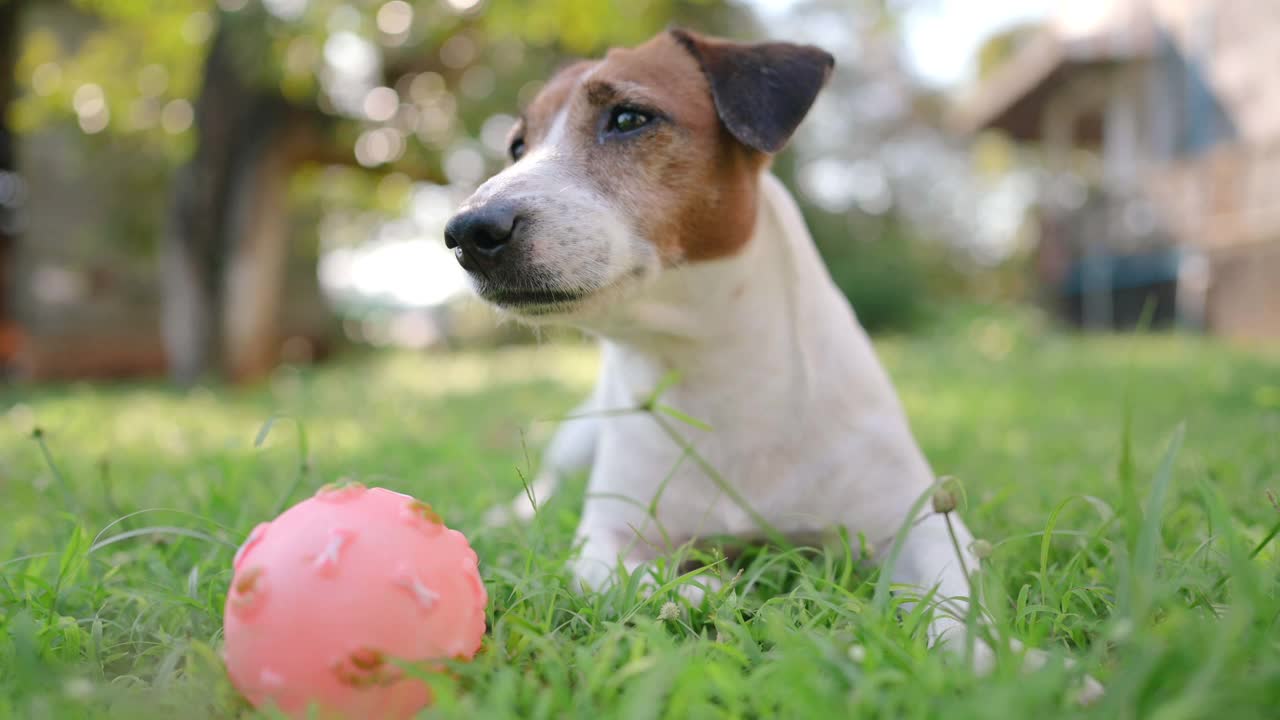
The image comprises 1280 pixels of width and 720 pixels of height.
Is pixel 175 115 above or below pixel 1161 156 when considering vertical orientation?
above

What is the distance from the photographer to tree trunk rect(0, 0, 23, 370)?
1220 centimetres

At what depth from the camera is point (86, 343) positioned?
429 inches

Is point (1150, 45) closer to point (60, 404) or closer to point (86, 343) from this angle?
point (60, 404)

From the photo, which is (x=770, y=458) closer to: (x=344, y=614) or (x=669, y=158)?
(x=669, y=158)

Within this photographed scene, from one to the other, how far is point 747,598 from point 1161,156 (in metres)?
12.9

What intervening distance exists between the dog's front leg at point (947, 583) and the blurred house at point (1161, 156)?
9.54 metres

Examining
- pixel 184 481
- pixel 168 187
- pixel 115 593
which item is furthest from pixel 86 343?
pixel 115 593

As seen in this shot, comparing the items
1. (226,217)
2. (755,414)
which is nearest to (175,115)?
(226,217)

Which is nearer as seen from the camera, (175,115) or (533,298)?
(533,298)

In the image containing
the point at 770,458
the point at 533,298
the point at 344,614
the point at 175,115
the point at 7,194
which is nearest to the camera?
the point at 344,614

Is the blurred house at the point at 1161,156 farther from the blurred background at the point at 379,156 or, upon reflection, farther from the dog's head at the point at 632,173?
the dog's head at the point at 632,173

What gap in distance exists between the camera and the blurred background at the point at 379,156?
313 inches

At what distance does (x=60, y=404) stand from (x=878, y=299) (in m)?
11.4

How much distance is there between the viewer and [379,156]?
880cm
